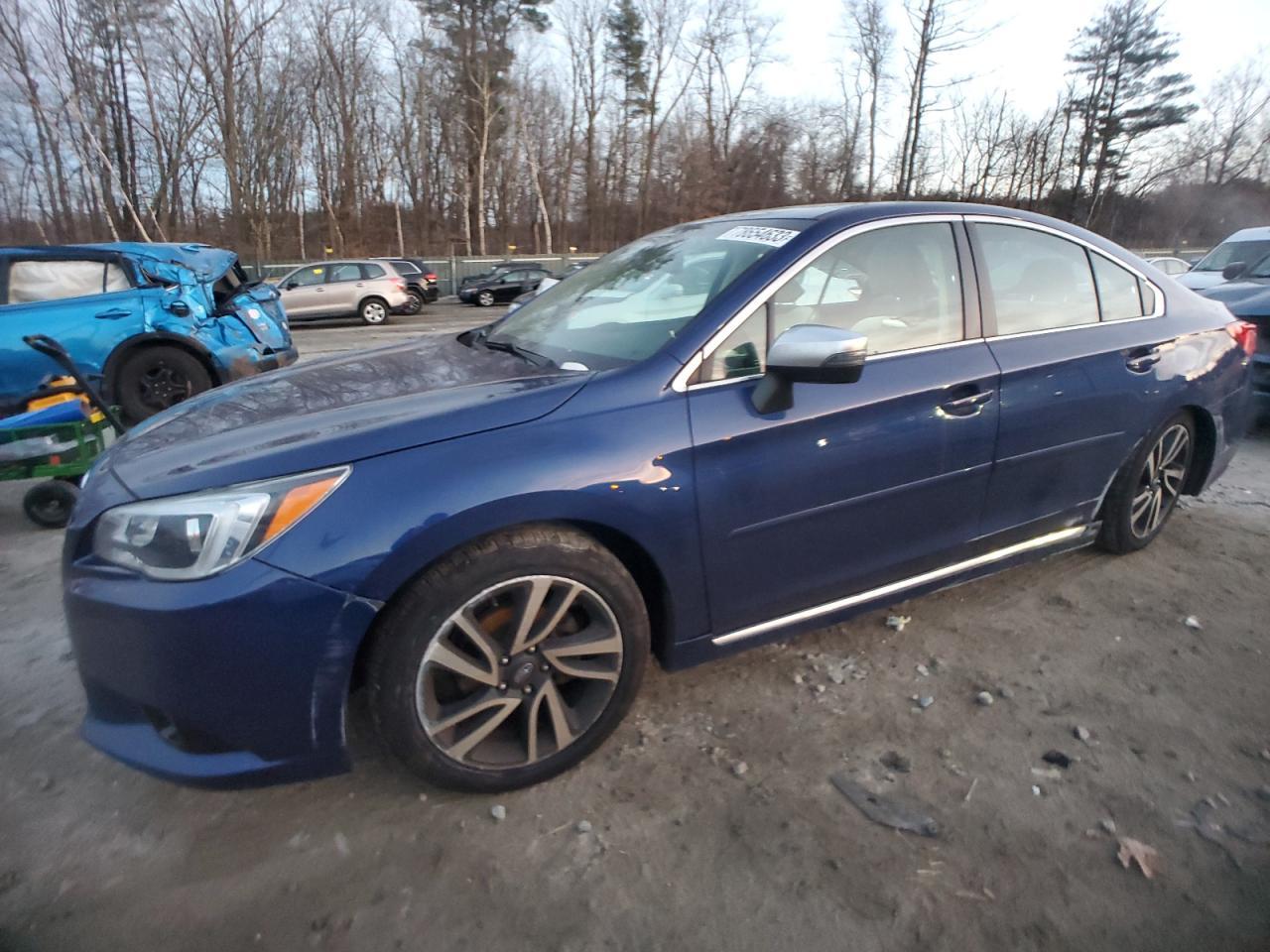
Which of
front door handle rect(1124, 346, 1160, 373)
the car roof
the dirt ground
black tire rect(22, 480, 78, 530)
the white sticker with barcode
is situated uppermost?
the car roof

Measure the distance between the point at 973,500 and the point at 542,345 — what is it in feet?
5.53

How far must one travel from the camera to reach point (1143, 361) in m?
3.35

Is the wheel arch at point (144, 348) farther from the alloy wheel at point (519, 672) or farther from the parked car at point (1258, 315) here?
the parked car at point (1258, 315)

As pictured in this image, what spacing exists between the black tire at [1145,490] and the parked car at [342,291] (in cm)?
1957

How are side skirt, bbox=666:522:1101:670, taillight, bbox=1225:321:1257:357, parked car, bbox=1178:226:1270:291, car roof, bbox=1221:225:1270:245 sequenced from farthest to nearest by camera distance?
car roof, bbox=1221:225:1270:245
parked car, bbox=1178:226:1270:291
taillight, bbox=1225:321:1257:357
side skirt, bbox=666:522:1101:670

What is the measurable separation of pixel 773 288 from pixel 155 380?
20.2ft

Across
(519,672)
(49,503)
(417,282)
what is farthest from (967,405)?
(417,282)

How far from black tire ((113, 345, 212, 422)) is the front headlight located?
5.42 meters

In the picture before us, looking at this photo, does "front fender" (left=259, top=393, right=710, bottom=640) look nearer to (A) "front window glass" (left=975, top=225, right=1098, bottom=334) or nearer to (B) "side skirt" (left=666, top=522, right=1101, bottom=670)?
(B) "side skirt" (left=666, top=522, right=1101, bottom=670)

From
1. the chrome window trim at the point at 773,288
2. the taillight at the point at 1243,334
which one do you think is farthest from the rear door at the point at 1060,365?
the taillight at the point at 1243,334

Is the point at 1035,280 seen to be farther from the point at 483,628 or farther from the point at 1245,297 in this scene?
the point at 1245,297

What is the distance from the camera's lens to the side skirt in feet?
8.20

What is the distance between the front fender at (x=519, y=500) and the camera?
75.6 inches

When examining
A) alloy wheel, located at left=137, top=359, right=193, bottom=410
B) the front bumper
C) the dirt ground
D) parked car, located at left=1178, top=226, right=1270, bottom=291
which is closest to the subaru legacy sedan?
the front bumper
